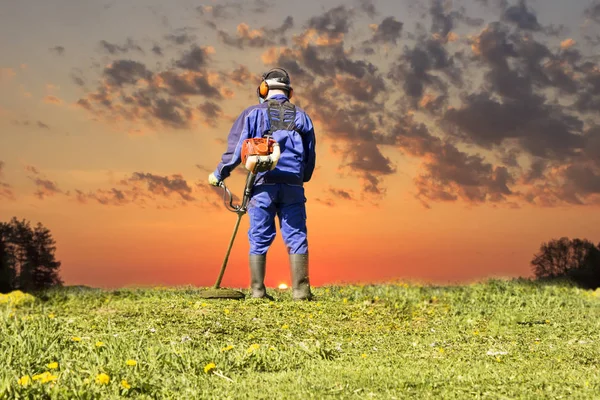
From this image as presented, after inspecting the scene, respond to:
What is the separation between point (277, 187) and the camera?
11.1 m

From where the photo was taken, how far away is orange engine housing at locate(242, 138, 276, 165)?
10.5 meters

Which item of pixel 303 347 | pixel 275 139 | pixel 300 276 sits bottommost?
pixel 303 347

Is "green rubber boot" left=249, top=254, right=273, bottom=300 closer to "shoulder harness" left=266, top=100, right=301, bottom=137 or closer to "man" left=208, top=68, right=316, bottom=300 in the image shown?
"man" left=208, top=68, right=316, bottom=300

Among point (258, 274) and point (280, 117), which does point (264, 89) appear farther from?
point (258, 274)

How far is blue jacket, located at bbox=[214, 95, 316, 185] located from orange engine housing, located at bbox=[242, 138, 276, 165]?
43 cm

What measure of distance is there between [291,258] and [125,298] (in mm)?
3337

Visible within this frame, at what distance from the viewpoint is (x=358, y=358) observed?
6973 millimetres

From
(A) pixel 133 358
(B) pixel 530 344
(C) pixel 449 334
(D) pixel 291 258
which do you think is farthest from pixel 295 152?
(A) pixel 133 358

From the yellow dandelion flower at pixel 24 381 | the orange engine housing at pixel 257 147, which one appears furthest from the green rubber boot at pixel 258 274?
the yellow dandelion flower at pixel 24 381

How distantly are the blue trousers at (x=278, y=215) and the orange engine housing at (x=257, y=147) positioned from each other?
2.34 feet

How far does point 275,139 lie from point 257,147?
23.6 inches

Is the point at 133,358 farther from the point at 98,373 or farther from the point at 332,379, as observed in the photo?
the point at 332,379

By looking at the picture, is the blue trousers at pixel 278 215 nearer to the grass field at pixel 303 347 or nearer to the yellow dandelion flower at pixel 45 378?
the grass field at pixel 303 347

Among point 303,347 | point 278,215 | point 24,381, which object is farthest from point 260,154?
point 24,381
